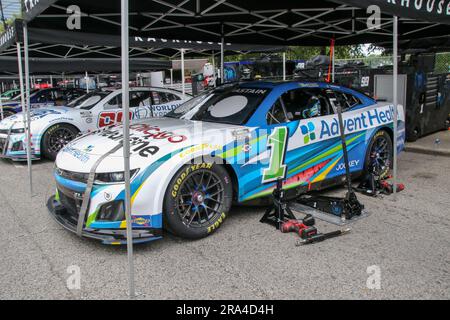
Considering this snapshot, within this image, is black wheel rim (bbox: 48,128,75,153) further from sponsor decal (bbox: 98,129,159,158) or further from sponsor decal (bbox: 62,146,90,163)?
sponsor decal (bbox: 98,129,159,158)

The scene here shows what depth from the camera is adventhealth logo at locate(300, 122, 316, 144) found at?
4.69m

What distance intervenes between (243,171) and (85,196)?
1.58 metres

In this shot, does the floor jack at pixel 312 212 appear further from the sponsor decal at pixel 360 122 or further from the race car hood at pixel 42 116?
the race car hood at pixel 42 116

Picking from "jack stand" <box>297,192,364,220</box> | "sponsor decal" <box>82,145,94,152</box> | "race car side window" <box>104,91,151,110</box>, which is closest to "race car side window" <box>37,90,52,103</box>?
"race car side window" <box>104,91,151,110</box>

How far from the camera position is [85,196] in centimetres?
350

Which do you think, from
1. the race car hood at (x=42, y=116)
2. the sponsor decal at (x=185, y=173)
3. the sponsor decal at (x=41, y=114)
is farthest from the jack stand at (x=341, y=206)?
the sponsor decal at (x=41, y=114)

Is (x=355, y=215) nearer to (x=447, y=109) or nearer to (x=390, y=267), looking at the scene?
(x=390, y=267)

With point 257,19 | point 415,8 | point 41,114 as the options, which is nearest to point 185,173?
point 415,8

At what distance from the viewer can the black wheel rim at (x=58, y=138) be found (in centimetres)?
820

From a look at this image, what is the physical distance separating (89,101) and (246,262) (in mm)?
6782

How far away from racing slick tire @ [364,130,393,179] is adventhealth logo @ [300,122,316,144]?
122 centimetres

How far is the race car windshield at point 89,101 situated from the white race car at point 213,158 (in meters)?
4.09

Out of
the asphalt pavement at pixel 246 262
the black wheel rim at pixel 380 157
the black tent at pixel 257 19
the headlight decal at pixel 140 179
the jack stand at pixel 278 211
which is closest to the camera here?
the asphalt pavement at pixel 246 262
